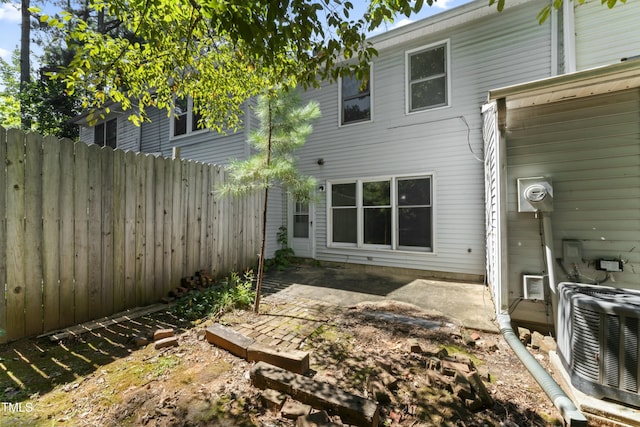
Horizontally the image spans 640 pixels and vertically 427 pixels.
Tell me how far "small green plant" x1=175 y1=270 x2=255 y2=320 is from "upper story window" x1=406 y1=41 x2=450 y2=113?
18.4 ft

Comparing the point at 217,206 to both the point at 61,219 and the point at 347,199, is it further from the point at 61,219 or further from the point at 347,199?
the point at 347,199

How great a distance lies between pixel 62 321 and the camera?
10.1ft

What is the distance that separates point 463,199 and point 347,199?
112 inches

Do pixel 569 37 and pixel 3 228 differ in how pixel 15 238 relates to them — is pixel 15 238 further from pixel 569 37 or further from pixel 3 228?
pixel 569 37

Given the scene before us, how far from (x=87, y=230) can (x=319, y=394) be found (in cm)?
Answer: 351

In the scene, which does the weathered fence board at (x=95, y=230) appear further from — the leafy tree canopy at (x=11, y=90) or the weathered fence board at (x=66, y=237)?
the leafy tree canopy at (x=11, y=90)

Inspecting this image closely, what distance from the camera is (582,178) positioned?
3.10 metres

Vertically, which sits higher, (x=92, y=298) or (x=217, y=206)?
(x=217, y=206)

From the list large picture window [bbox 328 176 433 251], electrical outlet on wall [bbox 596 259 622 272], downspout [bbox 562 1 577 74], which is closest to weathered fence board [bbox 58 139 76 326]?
large picture window [bbox 328 176 433 251]

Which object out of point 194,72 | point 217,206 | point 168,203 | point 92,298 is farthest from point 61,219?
point 194,72

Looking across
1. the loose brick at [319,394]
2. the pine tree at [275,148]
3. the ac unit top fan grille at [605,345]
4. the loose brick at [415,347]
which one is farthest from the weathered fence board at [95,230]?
the ac unit top fan grille at [605,345]

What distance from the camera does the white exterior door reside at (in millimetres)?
7656

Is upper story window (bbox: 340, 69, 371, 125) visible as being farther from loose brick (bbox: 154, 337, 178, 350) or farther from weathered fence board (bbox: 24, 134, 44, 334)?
loose brick (bbox: 154, 337, 178, 350)

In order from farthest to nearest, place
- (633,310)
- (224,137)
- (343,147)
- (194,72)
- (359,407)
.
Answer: (224,137)
(343,147)
(194,72)
(633,310)
(359,407)
